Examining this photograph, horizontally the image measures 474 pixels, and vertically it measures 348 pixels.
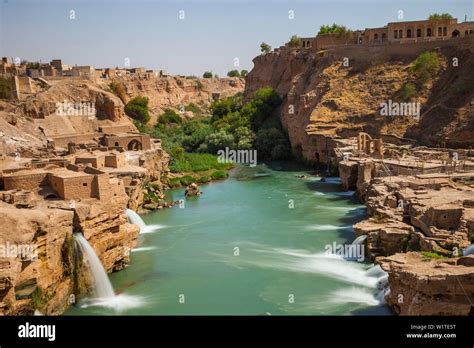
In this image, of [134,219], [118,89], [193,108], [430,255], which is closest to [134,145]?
[134,219]

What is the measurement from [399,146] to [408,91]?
5045mm

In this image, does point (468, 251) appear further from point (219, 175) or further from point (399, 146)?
point (219, 175)

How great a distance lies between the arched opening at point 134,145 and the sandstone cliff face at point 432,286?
18.2 meters

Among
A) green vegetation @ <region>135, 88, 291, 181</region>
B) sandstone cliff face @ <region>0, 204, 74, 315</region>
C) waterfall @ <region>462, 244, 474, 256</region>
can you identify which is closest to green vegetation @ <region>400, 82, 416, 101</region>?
green vegetation @ <region>135, 88, 291, 181</region>

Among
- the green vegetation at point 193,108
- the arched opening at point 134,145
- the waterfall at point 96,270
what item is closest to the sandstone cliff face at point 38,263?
the waterfall at point 96,270

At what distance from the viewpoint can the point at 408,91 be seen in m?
29.8

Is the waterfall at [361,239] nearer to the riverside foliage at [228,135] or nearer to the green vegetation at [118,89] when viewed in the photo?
the riverside foliage at [228,135]

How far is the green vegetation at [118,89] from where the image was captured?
41.5 metres

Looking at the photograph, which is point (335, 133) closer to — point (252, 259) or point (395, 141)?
point (395, 141)

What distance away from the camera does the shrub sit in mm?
27247

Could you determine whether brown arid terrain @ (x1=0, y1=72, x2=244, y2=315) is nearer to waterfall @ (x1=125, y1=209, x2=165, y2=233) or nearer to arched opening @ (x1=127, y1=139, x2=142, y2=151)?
arched opening @ (x1=127, y1=139, x2=142, y2=151)

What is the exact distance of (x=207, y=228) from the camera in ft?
57.6

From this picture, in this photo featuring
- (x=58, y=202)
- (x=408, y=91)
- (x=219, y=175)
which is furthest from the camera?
(x=408, y=91)

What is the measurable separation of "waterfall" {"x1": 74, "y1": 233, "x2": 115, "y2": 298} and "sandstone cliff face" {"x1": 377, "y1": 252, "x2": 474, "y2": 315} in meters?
6.33
